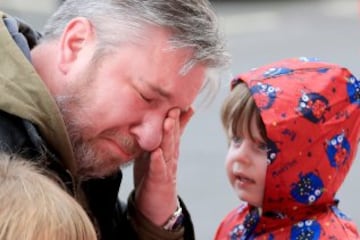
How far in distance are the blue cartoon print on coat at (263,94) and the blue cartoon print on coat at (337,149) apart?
192 millimetres

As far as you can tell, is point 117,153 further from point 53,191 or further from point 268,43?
point 268,43

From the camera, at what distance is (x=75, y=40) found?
219 cm

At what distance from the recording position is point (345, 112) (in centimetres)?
249

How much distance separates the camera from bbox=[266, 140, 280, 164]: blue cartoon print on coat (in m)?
2.45

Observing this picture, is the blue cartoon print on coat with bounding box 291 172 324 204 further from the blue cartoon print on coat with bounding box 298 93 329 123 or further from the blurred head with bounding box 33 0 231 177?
the blurred head with bounding box 33 0 231 177

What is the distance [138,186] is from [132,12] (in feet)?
1.49

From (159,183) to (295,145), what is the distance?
1.30 feet

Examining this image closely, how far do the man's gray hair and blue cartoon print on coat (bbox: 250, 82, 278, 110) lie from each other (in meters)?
0.28

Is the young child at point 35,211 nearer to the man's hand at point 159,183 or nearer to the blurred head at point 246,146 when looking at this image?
the man's hand at point 159,183

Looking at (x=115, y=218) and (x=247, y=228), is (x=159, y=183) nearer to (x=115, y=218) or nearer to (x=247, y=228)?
(x=115, y=218)

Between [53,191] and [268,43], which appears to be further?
[268,43]

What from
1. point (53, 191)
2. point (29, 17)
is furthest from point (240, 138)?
point (29, 17)

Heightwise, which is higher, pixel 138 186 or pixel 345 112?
pixel 345 112

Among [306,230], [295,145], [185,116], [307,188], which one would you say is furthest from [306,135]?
[185,116]
